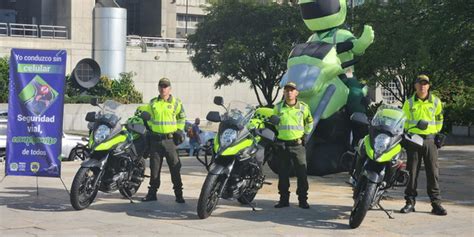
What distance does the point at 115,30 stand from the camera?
4219 cm

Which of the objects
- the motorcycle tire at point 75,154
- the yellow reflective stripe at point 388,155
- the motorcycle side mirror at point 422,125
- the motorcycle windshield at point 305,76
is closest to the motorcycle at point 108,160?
the motorcycle windshield at point 305,76

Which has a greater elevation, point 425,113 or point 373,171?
point 425,113

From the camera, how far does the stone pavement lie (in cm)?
945

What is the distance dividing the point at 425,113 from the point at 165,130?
355 centimetres

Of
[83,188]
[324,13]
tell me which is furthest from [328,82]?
[83,188]

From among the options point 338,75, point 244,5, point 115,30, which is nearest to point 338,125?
point 338,75

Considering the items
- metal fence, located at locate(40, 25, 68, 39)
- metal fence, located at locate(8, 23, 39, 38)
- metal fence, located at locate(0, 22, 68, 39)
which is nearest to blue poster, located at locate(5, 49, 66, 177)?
metal fence, located at locate(8, 23, 39, 38)

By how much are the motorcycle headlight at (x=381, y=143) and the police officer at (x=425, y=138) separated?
3.49ft

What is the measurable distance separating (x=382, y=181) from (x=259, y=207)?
219 cm

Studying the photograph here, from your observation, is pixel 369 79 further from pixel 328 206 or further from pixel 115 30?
pixel 115 30

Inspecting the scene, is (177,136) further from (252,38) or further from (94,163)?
(252,38)

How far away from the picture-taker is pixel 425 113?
35.6ft

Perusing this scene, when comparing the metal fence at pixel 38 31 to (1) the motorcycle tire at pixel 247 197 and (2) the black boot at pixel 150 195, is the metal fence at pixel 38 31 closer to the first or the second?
(2) the black boot at pixel 150 195

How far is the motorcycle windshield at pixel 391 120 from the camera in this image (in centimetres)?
995
